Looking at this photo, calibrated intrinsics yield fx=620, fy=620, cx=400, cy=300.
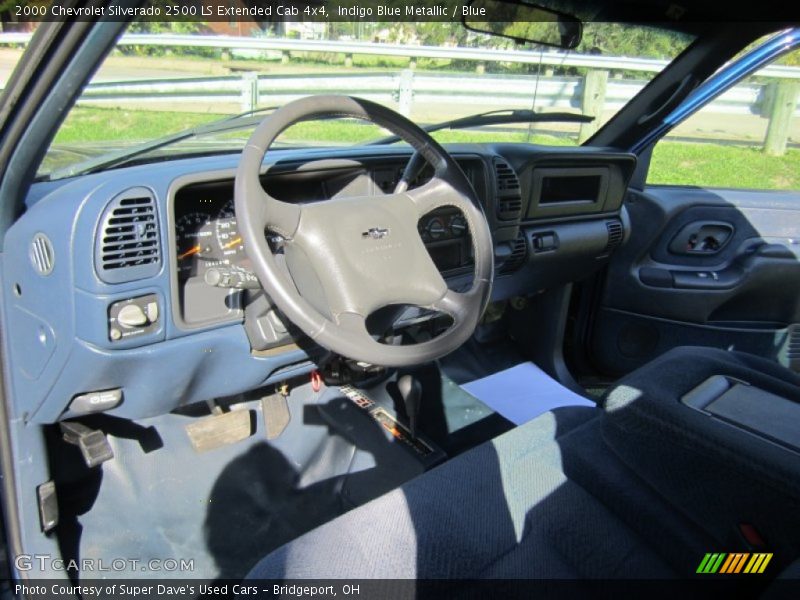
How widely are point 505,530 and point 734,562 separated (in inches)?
18.0

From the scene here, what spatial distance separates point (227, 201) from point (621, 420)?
1.26m

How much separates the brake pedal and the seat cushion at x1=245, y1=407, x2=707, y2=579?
1.09 metres

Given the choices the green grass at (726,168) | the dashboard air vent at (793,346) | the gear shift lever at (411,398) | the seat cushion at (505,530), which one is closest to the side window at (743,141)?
the green grass at (726,168)

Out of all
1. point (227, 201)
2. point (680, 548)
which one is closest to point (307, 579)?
point (680, 548)

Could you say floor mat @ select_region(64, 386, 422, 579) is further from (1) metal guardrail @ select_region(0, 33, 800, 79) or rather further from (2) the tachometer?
(1) metal guardrail @ select_region(0, 33, 800, 79)

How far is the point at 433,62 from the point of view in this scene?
2086 mm

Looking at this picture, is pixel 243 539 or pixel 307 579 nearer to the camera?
pixel 307 579

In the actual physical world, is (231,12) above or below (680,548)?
above

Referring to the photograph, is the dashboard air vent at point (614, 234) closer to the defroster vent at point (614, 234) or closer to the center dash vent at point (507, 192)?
the defroster vent at point (614, 234)

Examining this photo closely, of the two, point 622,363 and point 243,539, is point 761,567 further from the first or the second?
point 622,363

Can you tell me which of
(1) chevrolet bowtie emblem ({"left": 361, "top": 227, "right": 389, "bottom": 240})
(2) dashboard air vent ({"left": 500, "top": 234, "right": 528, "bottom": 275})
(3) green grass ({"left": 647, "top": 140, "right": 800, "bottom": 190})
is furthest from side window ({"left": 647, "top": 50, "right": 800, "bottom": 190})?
(1) chevrolet bowtie emblem ({"left": 361, "top": 227, "right": 389, "bottom": 240})

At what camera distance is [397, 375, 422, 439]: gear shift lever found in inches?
98.7

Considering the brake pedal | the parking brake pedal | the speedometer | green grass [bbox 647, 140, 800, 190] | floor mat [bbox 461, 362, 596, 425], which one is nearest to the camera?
the speedometer

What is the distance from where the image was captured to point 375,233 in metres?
1.61
